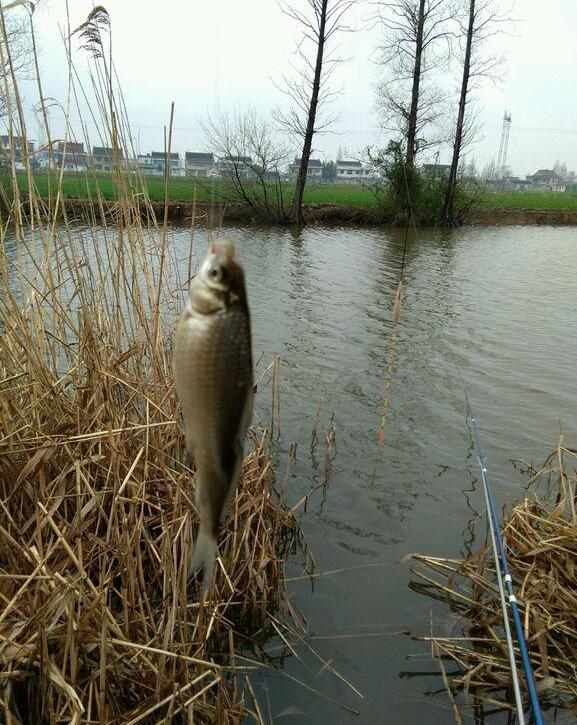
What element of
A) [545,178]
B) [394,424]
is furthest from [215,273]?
[545,178]

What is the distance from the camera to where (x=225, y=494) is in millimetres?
1035

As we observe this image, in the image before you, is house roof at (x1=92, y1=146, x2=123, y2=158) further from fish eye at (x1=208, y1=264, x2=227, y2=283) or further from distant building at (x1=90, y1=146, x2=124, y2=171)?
fish eye at (x1=208, y1=264, x2=227, y2=283)

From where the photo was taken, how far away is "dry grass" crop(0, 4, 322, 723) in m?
2.09

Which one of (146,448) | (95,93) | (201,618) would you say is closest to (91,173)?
(95,93)

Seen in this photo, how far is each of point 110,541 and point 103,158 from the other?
188cm

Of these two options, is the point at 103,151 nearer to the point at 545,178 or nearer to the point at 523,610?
the point at 523,610

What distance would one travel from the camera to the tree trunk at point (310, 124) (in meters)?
26.4

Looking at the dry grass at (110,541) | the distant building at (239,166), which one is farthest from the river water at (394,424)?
the distant building at (239,166)

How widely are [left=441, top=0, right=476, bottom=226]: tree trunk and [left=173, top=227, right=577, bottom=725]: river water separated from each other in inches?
607

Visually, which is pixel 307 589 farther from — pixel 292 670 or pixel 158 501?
pixel 158 501

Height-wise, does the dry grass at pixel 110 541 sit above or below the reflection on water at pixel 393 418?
above

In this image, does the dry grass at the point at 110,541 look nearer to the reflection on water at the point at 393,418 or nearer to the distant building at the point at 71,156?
the distant building at the point at 71,156

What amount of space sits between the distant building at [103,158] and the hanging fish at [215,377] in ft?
6.30

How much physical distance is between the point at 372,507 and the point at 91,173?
125 inches
